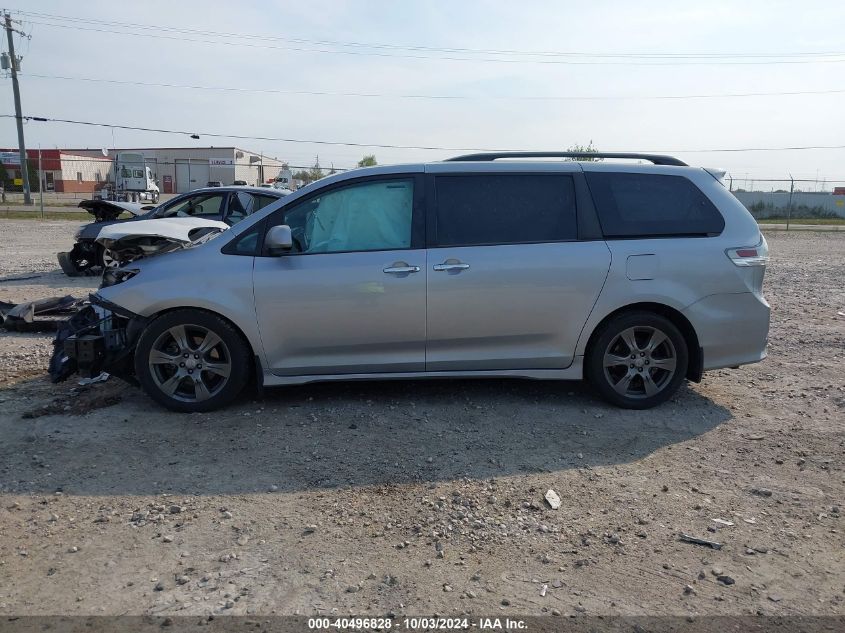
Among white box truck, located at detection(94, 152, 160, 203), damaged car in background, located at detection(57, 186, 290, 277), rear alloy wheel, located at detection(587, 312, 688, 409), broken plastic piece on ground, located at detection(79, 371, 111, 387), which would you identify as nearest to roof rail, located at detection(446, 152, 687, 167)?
rear alloy wheel, located at detection(587, 312, 688, 409)

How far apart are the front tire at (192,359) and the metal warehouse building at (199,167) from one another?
3170cm

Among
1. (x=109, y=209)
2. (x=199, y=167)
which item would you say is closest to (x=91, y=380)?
(x=109, y=209)

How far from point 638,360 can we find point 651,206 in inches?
47.7

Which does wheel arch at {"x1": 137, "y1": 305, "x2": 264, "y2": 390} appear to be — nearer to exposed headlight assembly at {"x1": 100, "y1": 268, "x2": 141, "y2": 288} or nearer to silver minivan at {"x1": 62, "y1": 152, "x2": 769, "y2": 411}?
silver minivan at {"x1": 62, "y1": 152, "x2": 769, "y2": 411}

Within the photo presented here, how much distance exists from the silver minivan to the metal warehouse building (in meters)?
31.6

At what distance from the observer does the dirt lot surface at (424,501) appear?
3066mm

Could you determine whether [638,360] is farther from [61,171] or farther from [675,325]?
[61,171]

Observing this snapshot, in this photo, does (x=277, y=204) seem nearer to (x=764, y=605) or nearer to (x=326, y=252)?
(x=326, y=252)

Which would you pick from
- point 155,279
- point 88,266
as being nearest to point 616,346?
point 155,279

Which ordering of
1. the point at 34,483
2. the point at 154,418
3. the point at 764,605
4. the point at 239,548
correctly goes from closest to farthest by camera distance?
the point at 764,605
the point at 239,548
the point at 34,483
the point at 154,418

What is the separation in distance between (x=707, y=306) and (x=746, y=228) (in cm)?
73

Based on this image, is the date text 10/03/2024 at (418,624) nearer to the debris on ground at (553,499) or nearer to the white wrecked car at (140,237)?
the debris on ground at (553,499)

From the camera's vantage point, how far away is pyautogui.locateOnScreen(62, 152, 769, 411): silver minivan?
5113 mm

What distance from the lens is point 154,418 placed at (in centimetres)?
512
